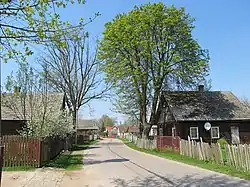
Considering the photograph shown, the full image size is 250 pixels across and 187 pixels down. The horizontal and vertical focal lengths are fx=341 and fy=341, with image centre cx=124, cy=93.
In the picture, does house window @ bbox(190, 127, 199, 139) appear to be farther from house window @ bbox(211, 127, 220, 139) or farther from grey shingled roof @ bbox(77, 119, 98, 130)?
grey shingled roof @ bbox(77, 119, 98, 130)

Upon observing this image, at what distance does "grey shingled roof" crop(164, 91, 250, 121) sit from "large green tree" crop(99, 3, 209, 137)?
220 centimetres

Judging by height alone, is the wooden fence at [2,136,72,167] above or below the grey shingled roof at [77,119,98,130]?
below

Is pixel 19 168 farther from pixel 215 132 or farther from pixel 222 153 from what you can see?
pixel 215 132

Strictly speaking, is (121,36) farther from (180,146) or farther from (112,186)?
(112,186)

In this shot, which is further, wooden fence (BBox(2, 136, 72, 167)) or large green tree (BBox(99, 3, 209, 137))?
large green tree (BBox(99, 3, 209, 137))

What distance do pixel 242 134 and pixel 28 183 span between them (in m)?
30.6

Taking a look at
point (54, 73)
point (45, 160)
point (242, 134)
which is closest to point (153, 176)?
point (45, 160)

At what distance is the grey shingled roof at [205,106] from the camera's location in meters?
37.4

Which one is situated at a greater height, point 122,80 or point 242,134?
Answer: point 122,80

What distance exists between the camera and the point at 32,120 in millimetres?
23625

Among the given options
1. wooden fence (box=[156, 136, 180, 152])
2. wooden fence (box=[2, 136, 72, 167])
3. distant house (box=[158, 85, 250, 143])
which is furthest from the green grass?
distant house (box=[158, 85, 250, 143])

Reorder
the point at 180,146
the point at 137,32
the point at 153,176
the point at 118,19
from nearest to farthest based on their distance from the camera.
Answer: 1. the point at 153,176
2. the point at 180,146
3. the point at 137,32
4. the point at 118,19

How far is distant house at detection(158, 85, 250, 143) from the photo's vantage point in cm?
3712

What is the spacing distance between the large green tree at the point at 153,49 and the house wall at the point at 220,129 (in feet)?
15.5
